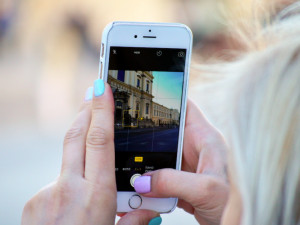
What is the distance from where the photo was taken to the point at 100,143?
2.69 feet

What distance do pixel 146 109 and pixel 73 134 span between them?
0.20 m

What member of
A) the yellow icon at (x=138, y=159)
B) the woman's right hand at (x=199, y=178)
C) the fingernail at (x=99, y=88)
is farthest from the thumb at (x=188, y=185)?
the fingernail at (x=99, y=88)

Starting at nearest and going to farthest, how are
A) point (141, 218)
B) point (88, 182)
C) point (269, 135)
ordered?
1. point (269, 135)
2. point (88, 182)
3. point (141, 218)

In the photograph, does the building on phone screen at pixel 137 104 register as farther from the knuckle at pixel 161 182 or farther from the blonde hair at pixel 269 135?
the blonde hair at pixel 269 135

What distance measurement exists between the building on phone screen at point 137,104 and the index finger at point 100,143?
0.13m

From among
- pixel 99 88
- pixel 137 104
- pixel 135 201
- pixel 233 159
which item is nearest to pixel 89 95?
pixel 99 88

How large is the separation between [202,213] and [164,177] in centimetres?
15

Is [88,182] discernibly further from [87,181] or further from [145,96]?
[145,96]

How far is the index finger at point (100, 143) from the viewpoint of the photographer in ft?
2.67

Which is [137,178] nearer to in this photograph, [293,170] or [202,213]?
[202,213]

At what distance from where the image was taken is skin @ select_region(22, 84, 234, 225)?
813 mm

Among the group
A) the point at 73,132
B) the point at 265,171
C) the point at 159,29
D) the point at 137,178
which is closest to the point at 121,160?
the point at 137,178

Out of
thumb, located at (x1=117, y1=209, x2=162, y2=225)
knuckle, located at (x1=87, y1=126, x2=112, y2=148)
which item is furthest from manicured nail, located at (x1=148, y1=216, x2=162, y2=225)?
knuckle, located at (x1=87, y1=126, x2=112, y2=148)

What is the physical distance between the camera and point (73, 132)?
86 cm
